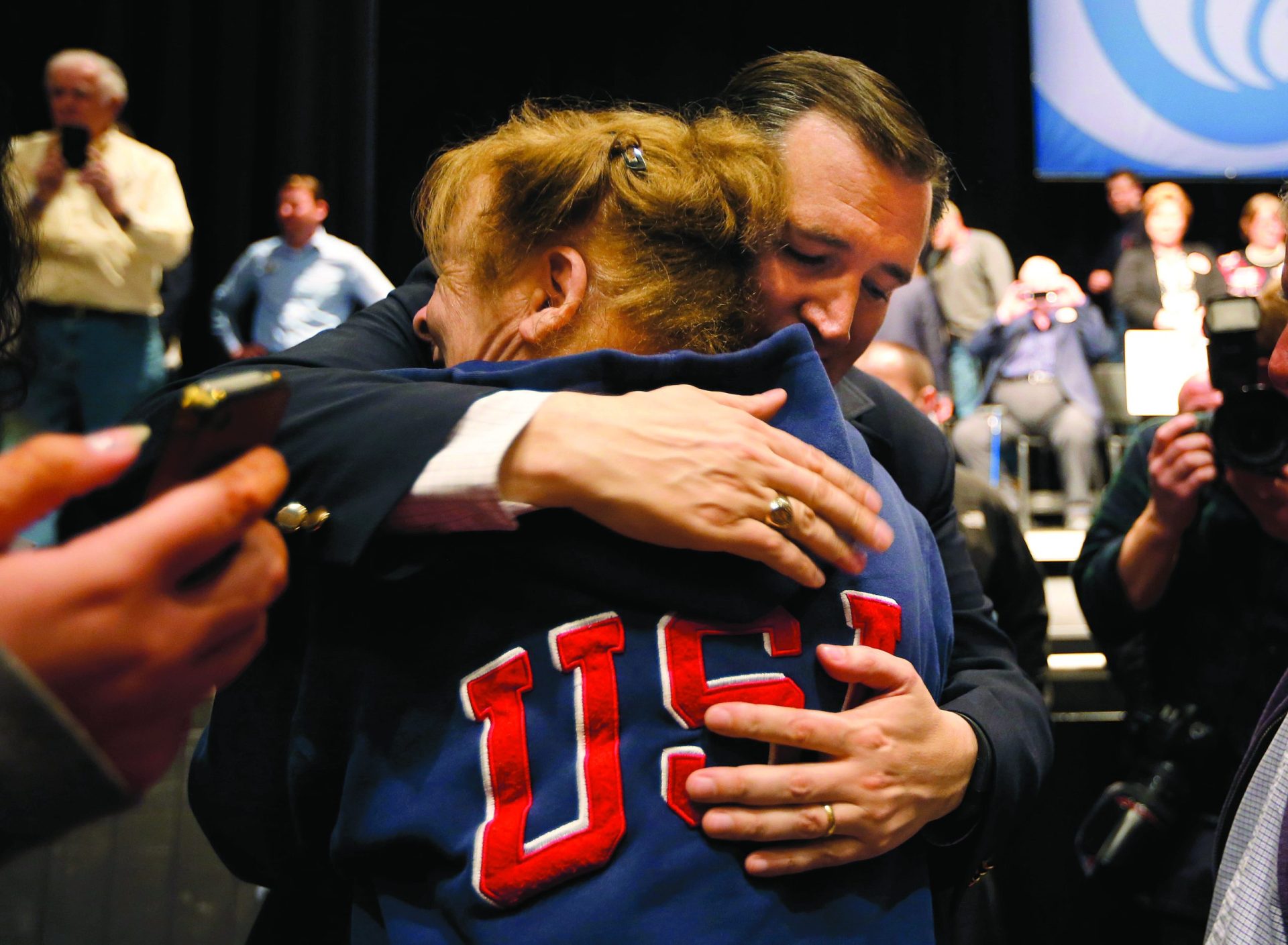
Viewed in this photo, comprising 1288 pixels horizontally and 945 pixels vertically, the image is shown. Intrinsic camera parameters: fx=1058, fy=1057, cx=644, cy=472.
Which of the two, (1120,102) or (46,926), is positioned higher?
(1120,102)

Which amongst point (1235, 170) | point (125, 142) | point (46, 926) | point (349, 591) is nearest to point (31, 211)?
point (125, 142)

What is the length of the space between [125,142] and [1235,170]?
5.78m

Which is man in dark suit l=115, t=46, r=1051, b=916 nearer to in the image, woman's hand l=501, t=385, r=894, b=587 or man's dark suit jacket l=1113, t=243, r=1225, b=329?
woman's hand l=501, t=385, r=894, b=587

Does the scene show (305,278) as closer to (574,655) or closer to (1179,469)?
(1179,469)

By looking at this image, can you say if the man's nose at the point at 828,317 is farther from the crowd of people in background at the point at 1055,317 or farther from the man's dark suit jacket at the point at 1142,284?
the man's dark suit jacket at the point at 1142,284

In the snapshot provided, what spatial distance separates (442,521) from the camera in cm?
69

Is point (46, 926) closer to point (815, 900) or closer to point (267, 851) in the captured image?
point (267, 851)

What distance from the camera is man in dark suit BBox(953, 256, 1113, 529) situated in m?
5.06

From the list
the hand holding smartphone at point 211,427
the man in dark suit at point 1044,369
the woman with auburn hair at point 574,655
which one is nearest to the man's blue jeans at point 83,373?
the woman with auburn hair at point 574,655

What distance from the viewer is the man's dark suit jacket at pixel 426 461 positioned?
691 mm

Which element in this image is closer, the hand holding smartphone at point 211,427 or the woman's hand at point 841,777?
the hand holding smartphone at point 211,427

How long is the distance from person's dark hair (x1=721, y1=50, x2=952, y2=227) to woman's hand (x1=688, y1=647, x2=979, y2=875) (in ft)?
2.16

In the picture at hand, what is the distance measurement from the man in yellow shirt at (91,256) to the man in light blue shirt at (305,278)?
0.74 m

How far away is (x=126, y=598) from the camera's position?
1.32 feet
